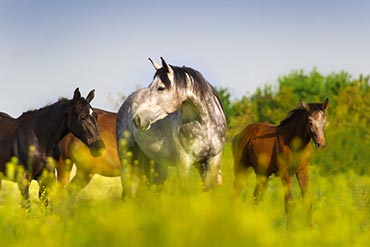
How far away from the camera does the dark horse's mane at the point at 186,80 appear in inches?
374

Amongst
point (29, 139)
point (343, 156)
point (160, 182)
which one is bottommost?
→ point (343, 156)

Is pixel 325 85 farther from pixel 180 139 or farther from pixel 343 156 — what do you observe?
pixel 180 139

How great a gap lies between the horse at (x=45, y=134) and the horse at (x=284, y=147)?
2.47 meters

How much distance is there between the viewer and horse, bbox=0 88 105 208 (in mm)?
10758

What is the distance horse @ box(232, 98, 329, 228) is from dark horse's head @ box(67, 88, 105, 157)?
2.32 meters

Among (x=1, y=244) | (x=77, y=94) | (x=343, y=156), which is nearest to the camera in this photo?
(x=1, y=244)

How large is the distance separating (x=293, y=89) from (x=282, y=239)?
2990cm

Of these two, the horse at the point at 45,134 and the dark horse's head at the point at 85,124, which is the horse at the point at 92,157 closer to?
the horse at the point at 45,134

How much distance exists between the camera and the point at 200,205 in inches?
186

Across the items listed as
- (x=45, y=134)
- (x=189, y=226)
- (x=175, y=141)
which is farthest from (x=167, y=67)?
(x=189, y=226)

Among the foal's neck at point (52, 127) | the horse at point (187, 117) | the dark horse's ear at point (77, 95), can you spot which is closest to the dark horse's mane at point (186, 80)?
the horse at point (187, 117)

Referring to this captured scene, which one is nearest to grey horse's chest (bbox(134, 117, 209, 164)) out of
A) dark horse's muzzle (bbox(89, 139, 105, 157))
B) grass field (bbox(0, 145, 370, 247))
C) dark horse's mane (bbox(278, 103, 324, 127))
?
dark horse's muzzle (bbox(89, 139, 105, 157))

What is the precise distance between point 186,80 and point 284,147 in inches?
129

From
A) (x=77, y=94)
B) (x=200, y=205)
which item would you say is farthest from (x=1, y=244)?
(x=77, y=94)
